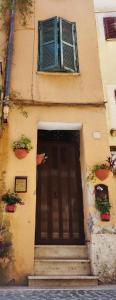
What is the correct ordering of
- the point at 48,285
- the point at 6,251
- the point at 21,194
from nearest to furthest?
1. the point at 48,285
2. the point at 6,251
3. the point at 21,194

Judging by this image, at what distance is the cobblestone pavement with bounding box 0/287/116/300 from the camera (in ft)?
15.8

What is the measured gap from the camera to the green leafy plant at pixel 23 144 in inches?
293

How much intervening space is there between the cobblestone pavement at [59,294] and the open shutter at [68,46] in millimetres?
5478

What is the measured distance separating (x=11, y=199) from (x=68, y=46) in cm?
467

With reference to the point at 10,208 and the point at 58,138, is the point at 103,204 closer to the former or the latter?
the point at 10,208

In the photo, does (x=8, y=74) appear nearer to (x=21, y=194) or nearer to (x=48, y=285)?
(x=21, y=194)

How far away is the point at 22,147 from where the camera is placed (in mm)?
7438

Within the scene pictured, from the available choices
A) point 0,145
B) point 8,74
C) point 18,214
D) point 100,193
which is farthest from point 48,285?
point 8,74

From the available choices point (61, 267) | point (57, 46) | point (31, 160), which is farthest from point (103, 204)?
point (57, 46)

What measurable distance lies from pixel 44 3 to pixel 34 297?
8295 millimetres

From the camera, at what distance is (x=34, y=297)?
4.91 meters

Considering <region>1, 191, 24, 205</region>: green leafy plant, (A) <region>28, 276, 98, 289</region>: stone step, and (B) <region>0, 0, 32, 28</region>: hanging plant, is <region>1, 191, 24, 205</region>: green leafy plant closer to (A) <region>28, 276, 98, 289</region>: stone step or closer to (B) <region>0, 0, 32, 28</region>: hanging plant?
(A) <region>28, 276, 98, 289</region>: stone step

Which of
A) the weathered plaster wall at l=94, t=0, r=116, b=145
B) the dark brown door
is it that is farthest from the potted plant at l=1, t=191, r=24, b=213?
the weathered plaster wall at l=94, t=0, r=116, b=145

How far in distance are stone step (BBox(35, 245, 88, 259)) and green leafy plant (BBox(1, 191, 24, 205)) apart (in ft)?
3.74
